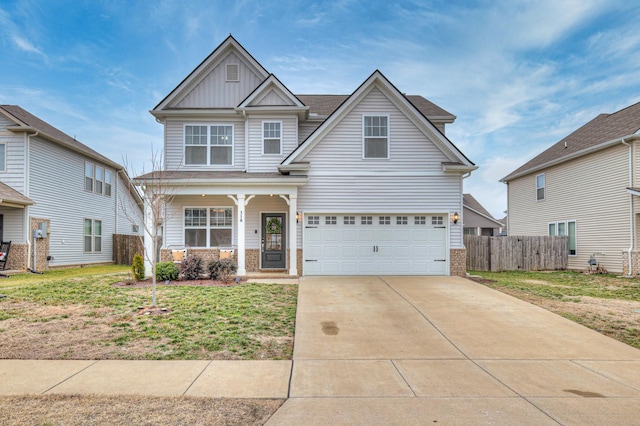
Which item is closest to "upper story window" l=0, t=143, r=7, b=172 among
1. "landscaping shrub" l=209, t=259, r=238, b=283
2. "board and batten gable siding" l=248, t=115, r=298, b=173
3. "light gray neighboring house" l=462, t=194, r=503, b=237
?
"board and batten gable siding" l=248, t=115, r=298, b=173

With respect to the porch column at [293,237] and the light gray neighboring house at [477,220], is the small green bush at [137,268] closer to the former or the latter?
the porch column at [293,237]

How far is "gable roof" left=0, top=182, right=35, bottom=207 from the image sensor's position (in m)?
13.8

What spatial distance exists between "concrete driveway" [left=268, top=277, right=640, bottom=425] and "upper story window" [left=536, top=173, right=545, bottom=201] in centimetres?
1498

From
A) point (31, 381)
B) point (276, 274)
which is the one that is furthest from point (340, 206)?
point (31, 381)

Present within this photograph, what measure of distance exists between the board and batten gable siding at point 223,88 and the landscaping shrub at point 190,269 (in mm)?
6747

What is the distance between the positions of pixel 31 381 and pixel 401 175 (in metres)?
11.9

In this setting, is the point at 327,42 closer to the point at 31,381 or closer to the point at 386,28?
the point at 386,28

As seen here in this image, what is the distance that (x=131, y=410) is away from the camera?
3.66 metres

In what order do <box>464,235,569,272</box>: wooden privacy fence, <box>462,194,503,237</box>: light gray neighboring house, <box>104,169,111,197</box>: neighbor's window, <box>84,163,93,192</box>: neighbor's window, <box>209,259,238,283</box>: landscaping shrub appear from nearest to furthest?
<box>209,259,238,283</box>: landscaping shrub
<box>464,235,569,272</box>: wooden privacy fence
<box>84,163,93,192</box>: neighbor's window
<box>104,169,111,197</box>: neighbor's window
<box>462,194,503,237</box>: light gray neighboring house

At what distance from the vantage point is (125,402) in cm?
384

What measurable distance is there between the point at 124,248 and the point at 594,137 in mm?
25450

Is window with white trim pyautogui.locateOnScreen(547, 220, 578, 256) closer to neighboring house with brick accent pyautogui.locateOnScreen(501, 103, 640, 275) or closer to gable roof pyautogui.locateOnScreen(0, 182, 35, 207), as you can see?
neighboring house with brick accent pyautogui.locateOnScreen(501, 103, 640, 275)

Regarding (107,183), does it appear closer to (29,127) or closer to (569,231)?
(29,127)

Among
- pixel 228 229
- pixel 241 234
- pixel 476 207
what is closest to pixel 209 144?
pixel 228 229
